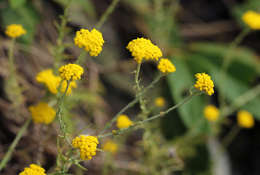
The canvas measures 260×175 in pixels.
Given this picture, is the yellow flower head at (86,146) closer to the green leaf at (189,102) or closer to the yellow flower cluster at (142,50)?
the yellow flower cluster at (142,50)

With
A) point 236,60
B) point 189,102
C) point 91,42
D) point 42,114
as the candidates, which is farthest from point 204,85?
point 236,60

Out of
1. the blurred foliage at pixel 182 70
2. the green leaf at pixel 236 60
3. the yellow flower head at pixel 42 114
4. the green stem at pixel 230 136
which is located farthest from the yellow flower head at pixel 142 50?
the green stem at pixel 230 136

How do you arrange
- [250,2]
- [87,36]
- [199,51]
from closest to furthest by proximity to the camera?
[87,36] → [199,51] → [250,2]

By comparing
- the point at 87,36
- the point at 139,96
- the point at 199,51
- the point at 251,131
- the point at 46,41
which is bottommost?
the point at 139,96

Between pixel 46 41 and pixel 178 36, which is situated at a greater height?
pixel 178 36

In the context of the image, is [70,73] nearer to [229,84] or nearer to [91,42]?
[91,42]

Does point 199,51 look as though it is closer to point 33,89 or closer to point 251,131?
point 251,131

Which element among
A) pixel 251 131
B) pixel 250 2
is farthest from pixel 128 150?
pixel 250 2

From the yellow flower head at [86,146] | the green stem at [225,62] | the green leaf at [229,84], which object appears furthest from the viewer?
the green leaf at [229,84]
